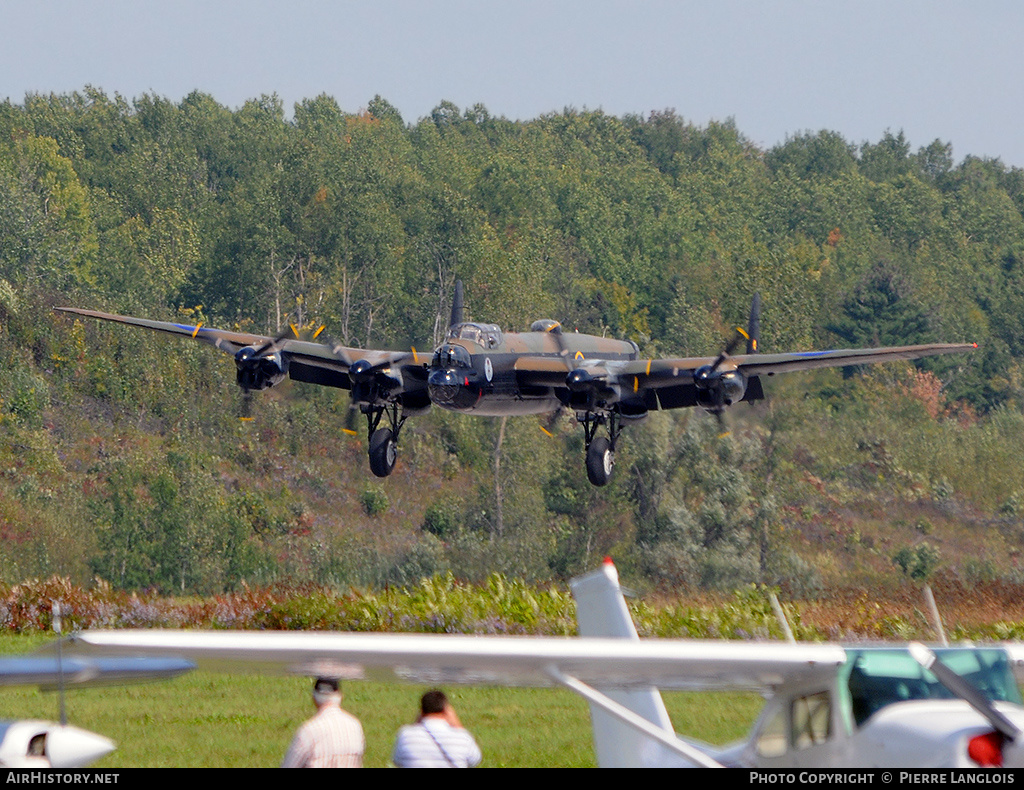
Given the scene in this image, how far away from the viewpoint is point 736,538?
4806 centimetres

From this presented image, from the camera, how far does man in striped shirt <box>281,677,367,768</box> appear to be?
27.8ft

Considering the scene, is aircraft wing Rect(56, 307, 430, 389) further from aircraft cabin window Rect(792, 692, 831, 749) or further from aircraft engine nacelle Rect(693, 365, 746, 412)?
aircraft cabin window Rect(792, 692, 831, 749)

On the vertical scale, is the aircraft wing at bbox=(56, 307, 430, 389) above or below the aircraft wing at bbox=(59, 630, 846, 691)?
above

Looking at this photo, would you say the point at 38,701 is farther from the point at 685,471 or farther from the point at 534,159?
the point at 534,159

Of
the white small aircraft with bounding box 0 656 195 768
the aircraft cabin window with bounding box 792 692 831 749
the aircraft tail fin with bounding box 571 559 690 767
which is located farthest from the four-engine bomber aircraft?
the aircraft cabin window with bounding box 792 692 831 749

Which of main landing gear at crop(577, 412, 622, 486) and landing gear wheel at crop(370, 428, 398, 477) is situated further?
landing gear wheel at crop(370, 428, 398, 477)

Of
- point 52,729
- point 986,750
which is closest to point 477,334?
point 52,729

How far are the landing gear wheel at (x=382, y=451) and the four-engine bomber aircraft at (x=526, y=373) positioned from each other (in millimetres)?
29

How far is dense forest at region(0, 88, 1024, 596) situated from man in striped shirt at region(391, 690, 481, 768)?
23.5 m

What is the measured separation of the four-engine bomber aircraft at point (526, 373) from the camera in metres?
29.1

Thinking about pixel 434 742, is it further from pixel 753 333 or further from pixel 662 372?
pixel 753 333

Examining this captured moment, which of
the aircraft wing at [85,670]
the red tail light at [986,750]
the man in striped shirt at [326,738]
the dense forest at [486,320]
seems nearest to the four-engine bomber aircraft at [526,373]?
the dense forest at [486,320]

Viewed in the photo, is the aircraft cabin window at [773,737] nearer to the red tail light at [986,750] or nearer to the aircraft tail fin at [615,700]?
the aircraft tail fin at [615,700]

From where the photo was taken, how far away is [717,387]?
Result: 28938 mm
